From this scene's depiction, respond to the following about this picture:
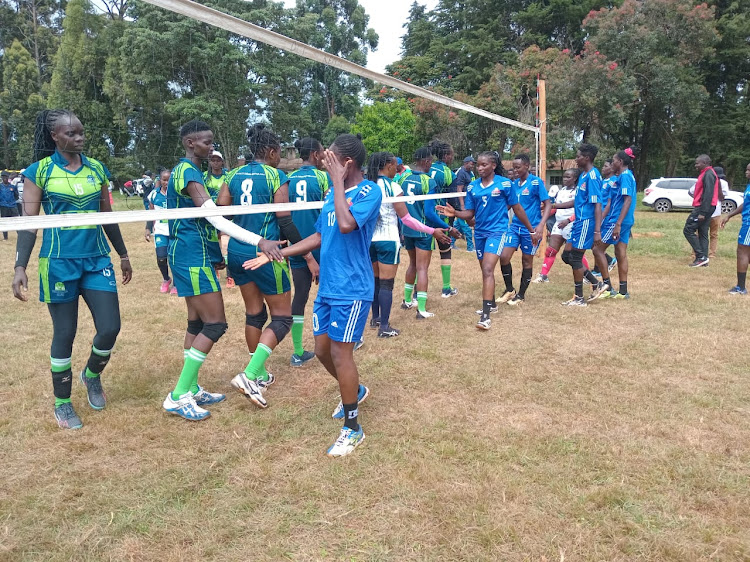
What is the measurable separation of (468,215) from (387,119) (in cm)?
680

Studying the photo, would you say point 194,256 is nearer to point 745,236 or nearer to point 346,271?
point 346,271

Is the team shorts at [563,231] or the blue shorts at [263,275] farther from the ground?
the team shorts at [563,231]

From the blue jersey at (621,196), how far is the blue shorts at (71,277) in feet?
A: 21.4

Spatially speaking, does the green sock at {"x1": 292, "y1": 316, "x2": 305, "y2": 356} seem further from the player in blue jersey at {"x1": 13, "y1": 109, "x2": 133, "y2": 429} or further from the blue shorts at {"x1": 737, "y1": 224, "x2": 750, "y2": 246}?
the blue shorts at {"x1": 737, "y1": 224, "x2": 750, "y2": 246}

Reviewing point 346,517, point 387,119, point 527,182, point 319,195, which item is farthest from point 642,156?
point 346,517

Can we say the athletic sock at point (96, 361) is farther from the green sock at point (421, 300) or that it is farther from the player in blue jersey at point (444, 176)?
the player in blue jersey at point (444, 176)

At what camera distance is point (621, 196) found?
7.33 meters

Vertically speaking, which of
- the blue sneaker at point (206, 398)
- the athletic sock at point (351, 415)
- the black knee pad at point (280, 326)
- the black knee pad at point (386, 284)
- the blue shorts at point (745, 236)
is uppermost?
the blue shorts at point (745, 236)

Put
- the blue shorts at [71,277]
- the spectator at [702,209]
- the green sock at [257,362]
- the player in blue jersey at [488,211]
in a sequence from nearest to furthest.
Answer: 1. the blue shorts at [71,277]
2. the green sock at [257,362]
3. the player in blue jersey at [488,211]
4. the spectator at [702,209]

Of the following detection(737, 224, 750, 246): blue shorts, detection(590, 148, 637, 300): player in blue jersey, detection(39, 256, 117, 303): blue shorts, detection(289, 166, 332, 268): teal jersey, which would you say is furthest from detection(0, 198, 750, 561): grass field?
detection(737, 224, 750, 246): blue shorts

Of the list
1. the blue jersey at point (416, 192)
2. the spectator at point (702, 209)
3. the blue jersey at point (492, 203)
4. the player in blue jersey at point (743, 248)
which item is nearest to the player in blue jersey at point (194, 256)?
the blue jersey at point (416, 192)

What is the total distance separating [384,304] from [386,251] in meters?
0.61

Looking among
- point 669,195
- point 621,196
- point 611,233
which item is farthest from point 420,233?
point 669,195

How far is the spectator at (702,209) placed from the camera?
9.66 m
